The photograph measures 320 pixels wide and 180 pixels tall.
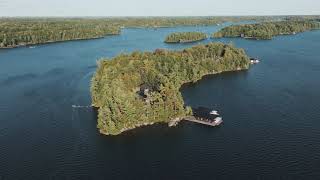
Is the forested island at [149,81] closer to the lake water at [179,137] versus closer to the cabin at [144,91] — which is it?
the cabin at [144,91]

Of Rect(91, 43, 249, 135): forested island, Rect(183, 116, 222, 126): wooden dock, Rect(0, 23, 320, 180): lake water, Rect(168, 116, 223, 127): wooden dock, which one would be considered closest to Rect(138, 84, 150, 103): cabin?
Rect(91, 43, 249, 135): forested island

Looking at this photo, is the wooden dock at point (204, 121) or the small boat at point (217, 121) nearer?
the wooden dock at point (204, 121)

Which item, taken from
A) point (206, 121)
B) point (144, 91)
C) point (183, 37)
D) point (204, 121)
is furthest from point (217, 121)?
point (183, 37)

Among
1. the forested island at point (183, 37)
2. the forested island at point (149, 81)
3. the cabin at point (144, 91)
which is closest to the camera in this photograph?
the forested island at point (149, 81)

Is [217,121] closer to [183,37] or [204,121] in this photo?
[204,121]

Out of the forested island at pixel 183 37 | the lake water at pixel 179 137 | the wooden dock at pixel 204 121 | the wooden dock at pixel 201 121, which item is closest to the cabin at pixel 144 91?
the lake water at pixel 179 137

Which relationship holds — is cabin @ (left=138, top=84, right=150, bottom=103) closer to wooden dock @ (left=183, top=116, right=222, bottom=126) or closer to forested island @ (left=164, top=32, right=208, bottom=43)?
wooden dock @ (left=183, top=116, right=222, bottom=126)
